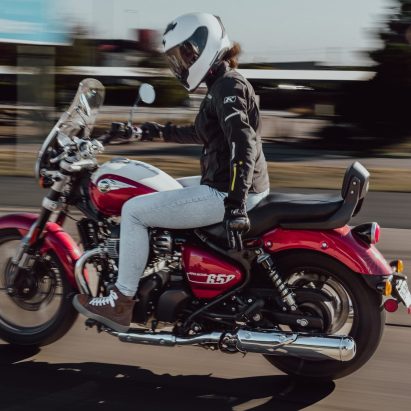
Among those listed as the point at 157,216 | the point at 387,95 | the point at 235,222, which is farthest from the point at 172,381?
the point at 387,95

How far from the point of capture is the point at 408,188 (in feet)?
44.1

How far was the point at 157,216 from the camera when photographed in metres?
4.32

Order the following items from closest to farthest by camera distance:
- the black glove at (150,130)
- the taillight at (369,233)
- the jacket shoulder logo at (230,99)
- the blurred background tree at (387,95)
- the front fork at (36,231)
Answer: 1. the jacket shoulder logo at (230,99)
2. the taillight at (369,233)
3. the front fork at (36,231)
4. the black glove at (150,130)
5. the blurred background tree at (387,95)

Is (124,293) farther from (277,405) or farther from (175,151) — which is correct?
(175,151)

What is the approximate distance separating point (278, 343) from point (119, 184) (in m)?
1.12

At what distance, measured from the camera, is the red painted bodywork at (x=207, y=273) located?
4340mm

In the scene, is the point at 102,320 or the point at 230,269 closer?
the point at 230,269

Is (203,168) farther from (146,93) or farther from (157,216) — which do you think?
(146,93)

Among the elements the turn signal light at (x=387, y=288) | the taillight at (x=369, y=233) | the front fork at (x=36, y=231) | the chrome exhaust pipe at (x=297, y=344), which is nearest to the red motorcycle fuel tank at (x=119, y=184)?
the front fork at (x=36, y=231)

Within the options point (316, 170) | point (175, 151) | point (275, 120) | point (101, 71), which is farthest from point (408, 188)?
point (101, 71)

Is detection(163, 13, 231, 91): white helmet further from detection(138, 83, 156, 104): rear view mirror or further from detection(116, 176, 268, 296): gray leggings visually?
detection(116, 176, 268, 296): gray leggings

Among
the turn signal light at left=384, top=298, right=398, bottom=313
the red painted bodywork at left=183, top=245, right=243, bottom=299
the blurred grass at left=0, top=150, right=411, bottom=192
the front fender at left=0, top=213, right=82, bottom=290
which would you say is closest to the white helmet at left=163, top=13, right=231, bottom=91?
the red painted bodywork at left=183, top=245, right=243, bottom=299

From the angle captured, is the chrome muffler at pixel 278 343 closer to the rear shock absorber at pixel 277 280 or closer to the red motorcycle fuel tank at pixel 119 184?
the rear shock absorber at pixel 277 280

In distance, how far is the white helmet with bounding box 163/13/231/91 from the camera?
14.0ft
